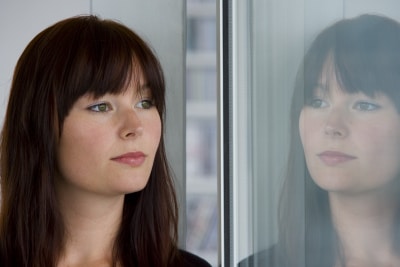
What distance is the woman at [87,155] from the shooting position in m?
1.03

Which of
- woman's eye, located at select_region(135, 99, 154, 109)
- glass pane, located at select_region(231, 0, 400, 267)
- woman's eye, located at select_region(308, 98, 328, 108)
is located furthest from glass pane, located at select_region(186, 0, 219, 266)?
woman's eye, located at select_region(308, 98, 328, 108)

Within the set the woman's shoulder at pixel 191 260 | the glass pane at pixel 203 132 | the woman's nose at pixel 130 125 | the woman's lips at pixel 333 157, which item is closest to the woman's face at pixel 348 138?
the woman's lips at pixel 333 157

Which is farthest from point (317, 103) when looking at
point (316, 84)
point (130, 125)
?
point (130, 125)

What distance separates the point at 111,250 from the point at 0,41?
2.54 feet

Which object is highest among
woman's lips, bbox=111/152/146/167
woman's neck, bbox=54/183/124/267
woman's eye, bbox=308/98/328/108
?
woman's eye, bbox=308/98/328/108

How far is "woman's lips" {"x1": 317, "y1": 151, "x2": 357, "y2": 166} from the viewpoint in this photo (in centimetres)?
81

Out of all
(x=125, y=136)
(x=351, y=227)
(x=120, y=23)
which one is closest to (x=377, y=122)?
(x=351, y=227)

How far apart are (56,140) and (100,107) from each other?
0.27ft

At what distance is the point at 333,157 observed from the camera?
2.71ft

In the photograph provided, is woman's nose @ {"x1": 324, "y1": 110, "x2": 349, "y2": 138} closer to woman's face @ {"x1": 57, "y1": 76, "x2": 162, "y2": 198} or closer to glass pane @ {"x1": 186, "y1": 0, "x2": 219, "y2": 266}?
woman's face @ {"x1": 57, "y1": 76, "x2": 162, "y2": 198}

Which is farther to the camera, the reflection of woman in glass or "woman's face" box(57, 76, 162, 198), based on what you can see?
"woman's face" box(57, 76, 162, 198)

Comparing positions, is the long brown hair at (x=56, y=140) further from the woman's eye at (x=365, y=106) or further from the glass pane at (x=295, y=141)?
the woman's eye at (x=365, y=106)

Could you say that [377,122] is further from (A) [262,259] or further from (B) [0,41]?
(B) [0,41]

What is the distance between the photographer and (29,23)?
5.65ft
